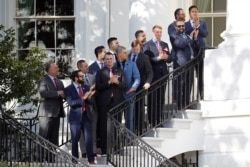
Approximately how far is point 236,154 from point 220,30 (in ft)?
15.1

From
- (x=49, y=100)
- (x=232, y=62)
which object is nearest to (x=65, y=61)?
(x=49, y=100)

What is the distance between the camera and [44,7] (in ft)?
69.5

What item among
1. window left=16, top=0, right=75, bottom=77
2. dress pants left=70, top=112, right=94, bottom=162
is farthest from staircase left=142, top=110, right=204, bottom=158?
window left=16, top=0, right=75, bottom=77

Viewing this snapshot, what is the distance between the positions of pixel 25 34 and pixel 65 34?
0.91m

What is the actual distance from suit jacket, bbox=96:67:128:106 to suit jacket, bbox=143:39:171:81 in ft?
2.50

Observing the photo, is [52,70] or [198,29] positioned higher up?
[198,29]

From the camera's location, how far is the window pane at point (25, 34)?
21234 mm

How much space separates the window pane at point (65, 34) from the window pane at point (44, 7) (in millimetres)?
312

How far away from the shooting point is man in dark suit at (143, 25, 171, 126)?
16953 millimetres

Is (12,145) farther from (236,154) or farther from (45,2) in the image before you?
(45,2)

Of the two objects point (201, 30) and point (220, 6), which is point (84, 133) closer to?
point (201, 30)

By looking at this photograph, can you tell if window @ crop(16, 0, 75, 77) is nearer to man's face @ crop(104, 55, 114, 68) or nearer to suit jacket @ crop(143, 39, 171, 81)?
suit jacket @ crop(143, 39, 171, 81)

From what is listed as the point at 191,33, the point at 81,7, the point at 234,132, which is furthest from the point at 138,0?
the point at 234,132

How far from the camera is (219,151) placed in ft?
56.3
